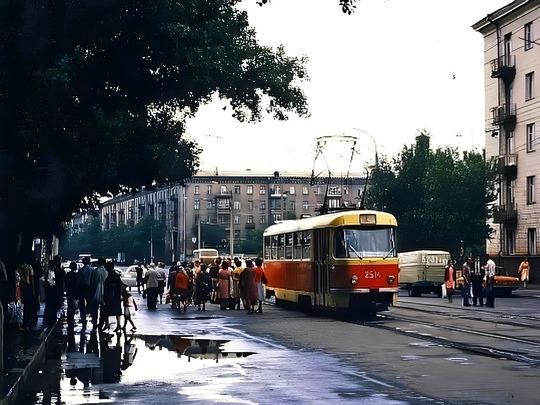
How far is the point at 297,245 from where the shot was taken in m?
34.3

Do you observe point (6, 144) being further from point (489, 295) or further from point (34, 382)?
point (489, 295)

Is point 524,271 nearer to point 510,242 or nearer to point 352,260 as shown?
point 510,242

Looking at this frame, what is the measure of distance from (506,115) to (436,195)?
21.6 ft

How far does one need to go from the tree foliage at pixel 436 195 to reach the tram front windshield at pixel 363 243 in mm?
33041

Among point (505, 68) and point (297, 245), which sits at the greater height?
point (505, 68)

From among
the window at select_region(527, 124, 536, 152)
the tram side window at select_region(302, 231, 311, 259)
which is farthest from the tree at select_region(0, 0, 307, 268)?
the window at select_region(527, 124, 536, 152)

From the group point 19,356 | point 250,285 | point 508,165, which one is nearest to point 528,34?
point 508,165

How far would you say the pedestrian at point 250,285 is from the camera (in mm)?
33438

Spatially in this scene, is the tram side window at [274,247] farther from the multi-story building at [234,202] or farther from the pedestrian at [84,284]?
the multi-story building at [234,202]

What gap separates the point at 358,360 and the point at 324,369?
1.57 m

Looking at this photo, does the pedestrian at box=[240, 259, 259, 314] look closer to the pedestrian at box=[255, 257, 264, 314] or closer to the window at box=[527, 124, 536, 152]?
the pedestrian at box=[255, 257, 264, 314]

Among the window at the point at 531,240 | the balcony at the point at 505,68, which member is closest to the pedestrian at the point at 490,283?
the window at the point at 531,240

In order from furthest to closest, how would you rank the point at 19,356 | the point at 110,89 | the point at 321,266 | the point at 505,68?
the point at 505,68 < the point at 321,266 < the point at 110,89 < the point at 19,356

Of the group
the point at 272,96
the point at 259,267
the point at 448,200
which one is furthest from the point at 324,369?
the point at 448,200
